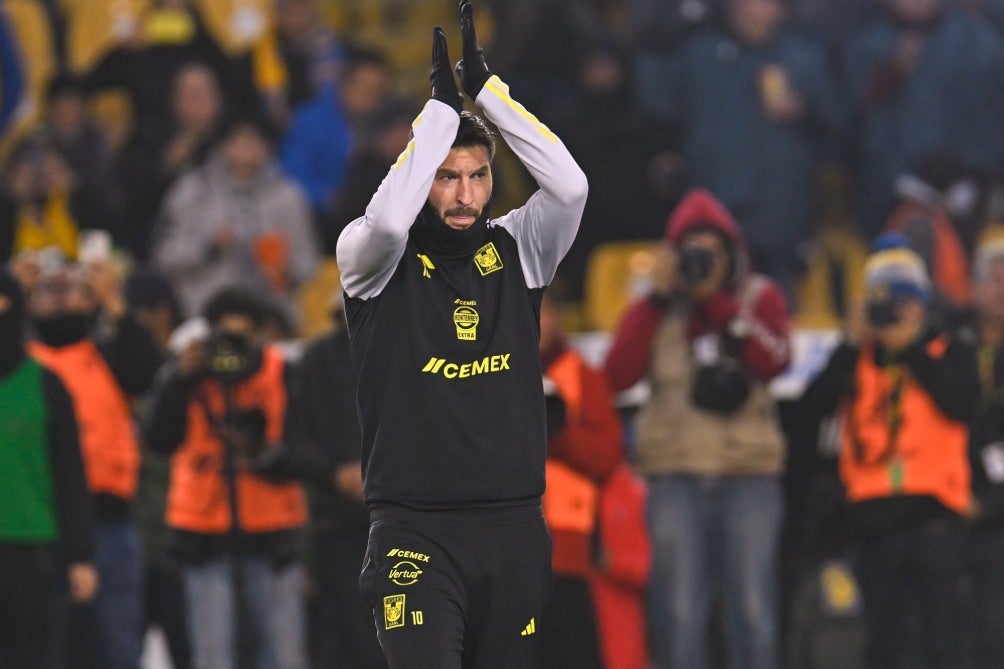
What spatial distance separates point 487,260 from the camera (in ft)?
22.1

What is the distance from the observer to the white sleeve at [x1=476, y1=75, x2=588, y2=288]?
22.0 feet

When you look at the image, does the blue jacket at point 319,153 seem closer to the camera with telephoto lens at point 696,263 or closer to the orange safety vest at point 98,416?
the orange safety vest at point 98,416

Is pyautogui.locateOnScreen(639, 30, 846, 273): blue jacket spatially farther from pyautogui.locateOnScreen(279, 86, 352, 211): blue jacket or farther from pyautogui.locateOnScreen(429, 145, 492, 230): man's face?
pyautogui.locateOnScreen(429, 145, 492, 230): man's face

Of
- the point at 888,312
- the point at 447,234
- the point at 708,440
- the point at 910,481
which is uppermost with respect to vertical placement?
the point at 447,234

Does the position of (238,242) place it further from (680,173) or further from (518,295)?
(518,295)

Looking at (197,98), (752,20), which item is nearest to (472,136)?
(752,20)

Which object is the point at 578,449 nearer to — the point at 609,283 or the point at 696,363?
the point at 696,363

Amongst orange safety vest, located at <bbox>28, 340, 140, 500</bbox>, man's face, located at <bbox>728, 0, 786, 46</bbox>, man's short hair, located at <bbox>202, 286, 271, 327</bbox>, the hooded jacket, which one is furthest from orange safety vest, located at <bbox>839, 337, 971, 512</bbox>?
man's face, located at <bbox>728, 0, 786, 46</bbox>

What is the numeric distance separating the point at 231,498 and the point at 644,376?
2.05 meters

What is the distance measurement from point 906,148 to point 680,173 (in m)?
1.39

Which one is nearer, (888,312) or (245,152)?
(888,312)

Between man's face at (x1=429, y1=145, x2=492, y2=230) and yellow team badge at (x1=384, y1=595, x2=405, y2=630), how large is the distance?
3.69 ft

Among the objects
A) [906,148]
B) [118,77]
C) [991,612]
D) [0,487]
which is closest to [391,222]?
[0,487]

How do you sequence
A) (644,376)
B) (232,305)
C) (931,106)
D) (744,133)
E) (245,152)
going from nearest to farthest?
(644,376), (232,305), (245,152), (744,133), (931,106)
